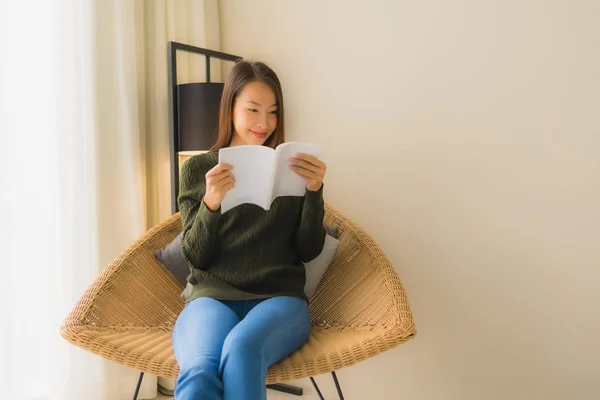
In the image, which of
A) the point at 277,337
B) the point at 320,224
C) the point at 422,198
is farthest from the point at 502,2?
the point at 277,337

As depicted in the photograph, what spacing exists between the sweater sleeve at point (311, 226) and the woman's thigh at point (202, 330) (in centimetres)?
26

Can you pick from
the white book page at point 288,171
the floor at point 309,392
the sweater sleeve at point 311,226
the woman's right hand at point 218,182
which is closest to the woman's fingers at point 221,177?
the woman's right hand at point 218,182

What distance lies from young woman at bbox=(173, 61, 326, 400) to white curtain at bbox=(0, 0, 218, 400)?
48 cm

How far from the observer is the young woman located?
1104mm

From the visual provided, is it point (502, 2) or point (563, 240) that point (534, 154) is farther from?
point (502, 2)

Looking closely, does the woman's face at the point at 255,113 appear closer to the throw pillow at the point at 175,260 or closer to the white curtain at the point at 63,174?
the throw pillow at the point at 175,260

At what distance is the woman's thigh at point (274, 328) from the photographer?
1145 millimetres

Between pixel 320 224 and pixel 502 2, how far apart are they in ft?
2.69

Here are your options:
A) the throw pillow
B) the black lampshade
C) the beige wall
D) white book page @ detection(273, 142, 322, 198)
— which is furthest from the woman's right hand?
the beige wall

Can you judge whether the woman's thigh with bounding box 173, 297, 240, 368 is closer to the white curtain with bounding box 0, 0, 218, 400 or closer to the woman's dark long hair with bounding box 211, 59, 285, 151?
the woman's dark long hair with bounding box 211, 59, 285, 151

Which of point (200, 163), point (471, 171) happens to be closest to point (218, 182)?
point (200, 163)

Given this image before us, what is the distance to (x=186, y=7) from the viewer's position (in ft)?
7.05

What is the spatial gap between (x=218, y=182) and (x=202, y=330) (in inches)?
12.8

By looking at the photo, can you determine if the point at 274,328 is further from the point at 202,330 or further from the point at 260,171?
the point at 260,171
